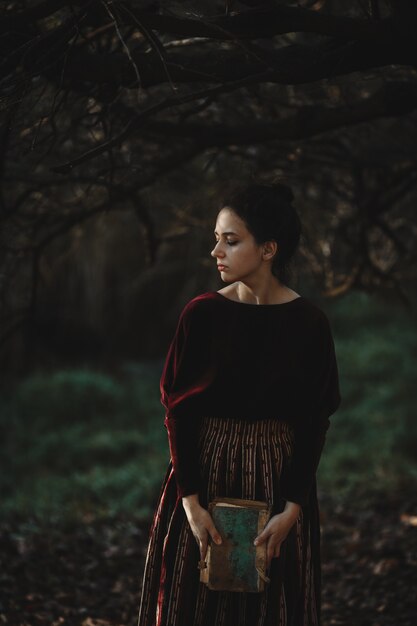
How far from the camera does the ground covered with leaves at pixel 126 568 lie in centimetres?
377

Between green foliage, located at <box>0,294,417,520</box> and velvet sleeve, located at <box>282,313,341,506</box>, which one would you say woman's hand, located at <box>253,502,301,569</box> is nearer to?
velvet sleeve, located at <box>282,313,341,506</box>

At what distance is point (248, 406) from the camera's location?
2264 millimetres

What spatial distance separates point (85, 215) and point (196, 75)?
1420 millimetres

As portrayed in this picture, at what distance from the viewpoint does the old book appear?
219 centimetres

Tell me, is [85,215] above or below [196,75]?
below

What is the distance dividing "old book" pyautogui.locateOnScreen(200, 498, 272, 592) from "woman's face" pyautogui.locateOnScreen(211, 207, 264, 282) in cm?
65

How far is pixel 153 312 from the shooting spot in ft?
38.9

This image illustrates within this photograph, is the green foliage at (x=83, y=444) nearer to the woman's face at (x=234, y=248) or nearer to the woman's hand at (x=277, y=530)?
the woman's hand at (x=277, y=530)

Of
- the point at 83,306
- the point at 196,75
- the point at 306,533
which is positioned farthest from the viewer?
the point at 83,306

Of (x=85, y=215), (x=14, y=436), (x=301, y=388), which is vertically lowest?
(x=14, y=436)

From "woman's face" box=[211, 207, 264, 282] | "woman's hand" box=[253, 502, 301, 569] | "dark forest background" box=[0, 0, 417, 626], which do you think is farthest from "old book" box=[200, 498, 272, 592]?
"dark forest background" box=[0, 0, 417, 626]

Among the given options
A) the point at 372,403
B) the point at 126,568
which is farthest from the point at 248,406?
the point at 372,403

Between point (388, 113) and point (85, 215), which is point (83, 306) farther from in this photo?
point (388, 113)

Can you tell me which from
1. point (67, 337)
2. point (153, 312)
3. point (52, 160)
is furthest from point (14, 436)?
point (52, 160)
